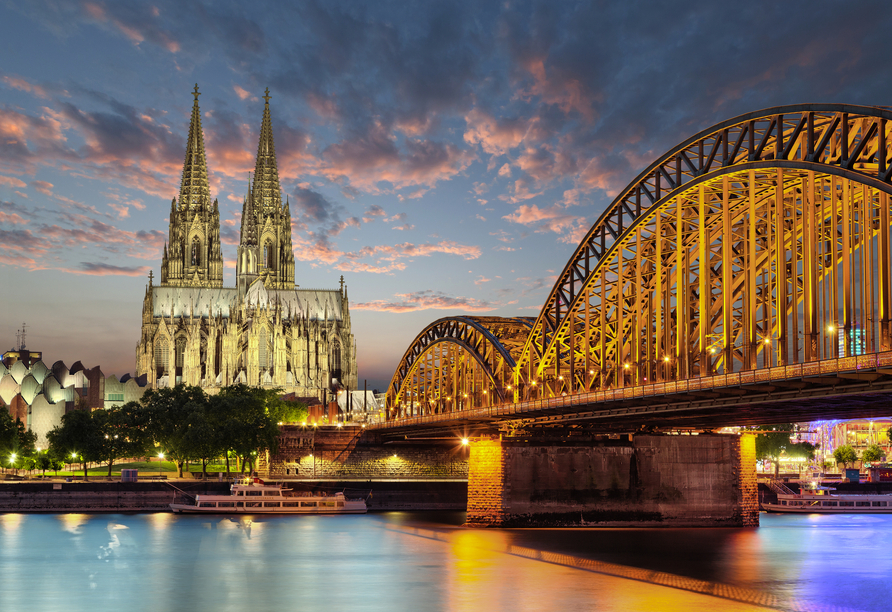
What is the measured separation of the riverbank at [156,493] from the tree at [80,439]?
13445 millimetres

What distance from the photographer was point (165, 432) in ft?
351

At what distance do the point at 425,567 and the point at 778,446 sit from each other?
366 feet

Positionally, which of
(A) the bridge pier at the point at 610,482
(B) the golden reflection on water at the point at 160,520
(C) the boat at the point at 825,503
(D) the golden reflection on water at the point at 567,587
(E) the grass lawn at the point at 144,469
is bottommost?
(C) the boat at the point at 825,503

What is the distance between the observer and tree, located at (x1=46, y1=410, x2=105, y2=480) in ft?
341

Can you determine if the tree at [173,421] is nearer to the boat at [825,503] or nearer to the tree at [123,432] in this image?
the tree at [123,432]

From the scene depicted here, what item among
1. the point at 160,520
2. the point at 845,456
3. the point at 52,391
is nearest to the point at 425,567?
the point at 160,520

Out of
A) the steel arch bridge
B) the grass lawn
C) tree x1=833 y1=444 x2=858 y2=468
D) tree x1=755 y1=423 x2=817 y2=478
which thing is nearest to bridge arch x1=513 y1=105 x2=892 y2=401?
the steel arch bridge

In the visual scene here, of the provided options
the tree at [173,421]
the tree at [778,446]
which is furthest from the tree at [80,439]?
the tree at [778,446]

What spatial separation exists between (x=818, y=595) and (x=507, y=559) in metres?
16.6

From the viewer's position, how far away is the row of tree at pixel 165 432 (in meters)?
104

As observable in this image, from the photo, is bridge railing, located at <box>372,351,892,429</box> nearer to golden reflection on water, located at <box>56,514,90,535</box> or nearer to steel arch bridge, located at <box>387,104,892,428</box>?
steel arch bridge, located at <box>387,104,892,428</box>

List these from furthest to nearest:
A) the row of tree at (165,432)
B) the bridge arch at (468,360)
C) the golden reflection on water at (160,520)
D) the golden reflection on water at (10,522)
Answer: the row of tree at (165,432) → the bridge arch at (468,360) → the golden reflection on water at (160,520) → the golden reflection on water at (10,522)

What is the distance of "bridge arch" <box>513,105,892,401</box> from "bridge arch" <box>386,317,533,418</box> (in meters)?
6.77

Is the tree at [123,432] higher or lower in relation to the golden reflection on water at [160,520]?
higher
